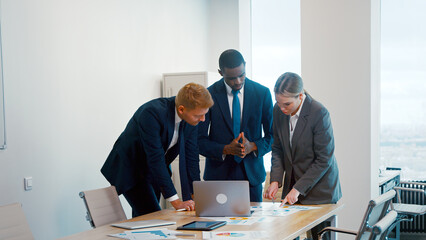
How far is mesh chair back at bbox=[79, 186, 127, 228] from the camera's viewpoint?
10.2ft

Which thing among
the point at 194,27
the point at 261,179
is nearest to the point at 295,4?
the point at 194,27

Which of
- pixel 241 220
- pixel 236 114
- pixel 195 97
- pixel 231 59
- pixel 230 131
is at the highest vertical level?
pixel 231 59

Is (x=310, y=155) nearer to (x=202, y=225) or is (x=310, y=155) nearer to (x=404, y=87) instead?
(x=202, y=225)

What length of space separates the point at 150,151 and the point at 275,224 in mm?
909

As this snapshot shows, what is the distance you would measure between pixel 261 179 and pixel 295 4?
3791 mm

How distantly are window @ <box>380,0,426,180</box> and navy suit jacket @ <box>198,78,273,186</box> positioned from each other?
3.15 meters

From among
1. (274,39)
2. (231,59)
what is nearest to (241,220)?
(231,59)

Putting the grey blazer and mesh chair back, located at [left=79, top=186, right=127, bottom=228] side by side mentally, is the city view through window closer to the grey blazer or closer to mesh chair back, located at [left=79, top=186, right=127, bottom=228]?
the grey blazer

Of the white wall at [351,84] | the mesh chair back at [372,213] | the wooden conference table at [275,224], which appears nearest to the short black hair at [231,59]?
the wooden conference table at [275,224]

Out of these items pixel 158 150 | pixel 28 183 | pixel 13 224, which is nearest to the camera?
pixel 13 224

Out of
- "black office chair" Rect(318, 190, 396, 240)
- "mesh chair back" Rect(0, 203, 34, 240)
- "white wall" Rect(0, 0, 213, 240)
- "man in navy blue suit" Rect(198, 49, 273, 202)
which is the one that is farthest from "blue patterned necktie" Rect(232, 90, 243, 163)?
"white wall" Rect(0, 0, 213, 240)

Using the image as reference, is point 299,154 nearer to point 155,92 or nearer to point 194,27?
point 155,92

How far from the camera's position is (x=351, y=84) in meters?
5.21

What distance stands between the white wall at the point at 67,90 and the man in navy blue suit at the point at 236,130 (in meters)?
1.52
